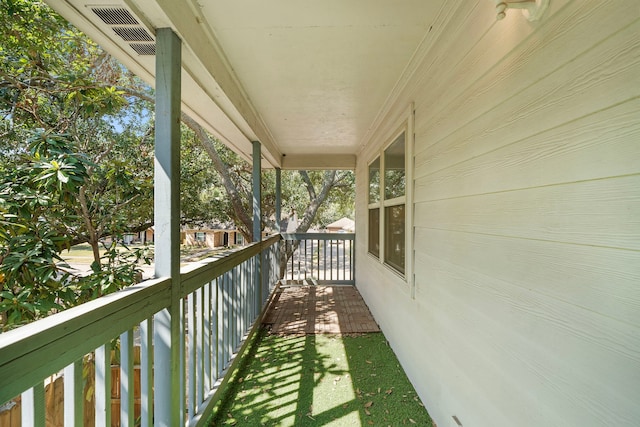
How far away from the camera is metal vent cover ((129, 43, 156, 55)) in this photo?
160 centimetres

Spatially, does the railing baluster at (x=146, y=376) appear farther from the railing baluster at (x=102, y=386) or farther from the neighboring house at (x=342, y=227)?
the neighboring house at (x=342, y=227)

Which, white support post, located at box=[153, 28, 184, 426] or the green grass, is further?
the green grass

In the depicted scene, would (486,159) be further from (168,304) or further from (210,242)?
(210,242)

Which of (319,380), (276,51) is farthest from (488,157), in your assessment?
(319,380)

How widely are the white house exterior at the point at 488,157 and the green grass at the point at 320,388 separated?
0.69 feet

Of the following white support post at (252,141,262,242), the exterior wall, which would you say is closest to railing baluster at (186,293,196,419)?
the exterior wall

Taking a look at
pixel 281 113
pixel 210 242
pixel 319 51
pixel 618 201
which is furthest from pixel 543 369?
pixel 210 242

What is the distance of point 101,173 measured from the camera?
3193 mm

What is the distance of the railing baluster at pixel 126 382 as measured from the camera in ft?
4.19

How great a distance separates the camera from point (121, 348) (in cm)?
129

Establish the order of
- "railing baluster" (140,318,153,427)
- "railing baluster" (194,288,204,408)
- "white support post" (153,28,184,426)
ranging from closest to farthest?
1. "railing baluster" (140,318,153,427)
2. "white support post" (153,28,184,426)
3. "railing baluster" (194,288,204,408)

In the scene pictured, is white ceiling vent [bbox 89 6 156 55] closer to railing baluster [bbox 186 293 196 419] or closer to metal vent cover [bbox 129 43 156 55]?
metal vent cover [bbox 129 43 156 55]

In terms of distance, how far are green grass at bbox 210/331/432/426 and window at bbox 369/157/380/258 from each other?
53.0 inches

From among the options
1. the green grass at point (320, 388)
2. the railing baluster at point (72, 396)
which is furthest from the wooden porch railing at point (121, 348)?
the green grass at point (320, 388)
